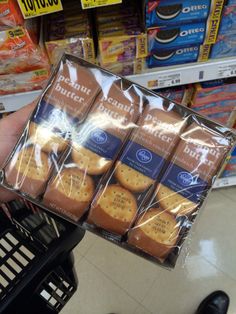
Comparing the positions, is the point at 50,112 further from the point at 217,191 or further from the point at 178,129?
the point at 217,191

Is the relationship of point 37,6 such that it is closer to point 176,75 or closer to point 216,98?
point 176,75

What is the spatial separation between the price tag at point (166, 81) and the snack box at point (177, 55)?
4cm

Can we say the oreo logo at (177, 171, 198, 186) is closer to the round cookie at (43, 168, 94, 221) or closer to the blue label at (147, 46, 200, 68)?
the round cookie at (43, 168, 94, 221)

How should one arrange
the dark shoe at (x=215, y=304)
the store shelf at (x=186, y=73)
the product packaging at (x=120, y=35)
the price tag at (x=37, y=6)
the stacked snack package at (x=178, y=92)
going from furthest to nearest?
the dark shoe at (x=215, y=304), the stacked snack package at (x=178, y=92), the store shelf at (x=186, y=73), the product packaging at (x=120, y=35), the price tag at (x=37, y=6)

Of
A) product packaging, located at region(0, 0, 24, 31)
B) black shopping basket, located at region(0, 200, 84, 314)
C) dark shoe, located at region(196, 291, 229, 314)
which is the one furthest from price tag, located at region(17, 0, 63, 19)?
dark shoe, located at region(196, 291, 229, 314)

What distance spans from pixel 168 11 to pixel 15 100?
1.69ft

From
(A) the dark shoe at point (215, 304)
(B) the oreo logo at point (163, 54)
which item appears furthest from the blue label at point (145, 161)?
(A) the dark shoe at point (215, 304)

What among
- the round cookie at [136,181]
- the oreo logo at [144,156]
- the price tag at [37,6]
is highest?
the price tag at [37,6]

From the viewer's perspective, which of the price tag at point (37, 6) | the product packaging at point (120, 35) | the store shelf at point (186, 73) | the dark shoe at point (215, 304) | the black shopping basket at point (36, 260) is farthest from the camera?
the dark shoe at point (215, 304)

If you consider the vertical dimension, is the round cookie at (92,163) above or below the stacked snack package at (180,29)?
below

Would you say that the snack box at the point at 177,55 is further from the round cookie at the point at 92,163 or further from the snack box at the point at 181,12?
the round cookie at the point at 92,163

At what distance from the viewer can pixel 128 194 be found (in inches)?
25.7

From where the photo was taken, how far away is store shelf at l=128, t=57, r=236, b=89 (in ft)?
3.18

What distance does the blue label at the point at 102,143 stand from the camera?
2.16 ft
